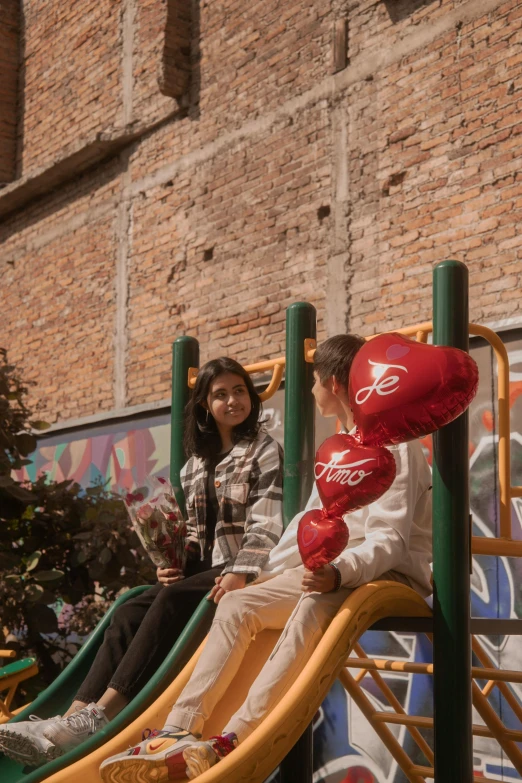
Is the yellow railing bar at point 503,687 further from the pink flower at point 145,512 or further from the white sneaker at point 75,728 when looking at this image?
the white sneaker at point 75,728

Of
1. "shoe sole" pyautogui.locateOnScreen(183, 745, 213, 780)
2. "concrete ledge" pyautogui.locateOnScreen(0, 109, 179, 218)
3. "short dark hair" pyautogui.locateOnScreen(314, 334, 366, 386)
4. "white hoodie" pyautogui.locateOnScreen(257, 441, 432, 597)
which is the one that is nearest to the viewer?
"shoe sole" pyautogui.locateOnScreen(183, 745, 213, 780)

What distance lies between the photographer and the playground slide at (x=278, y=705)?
2.39 metres

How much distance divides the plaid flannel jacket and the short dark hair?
578 millimetres

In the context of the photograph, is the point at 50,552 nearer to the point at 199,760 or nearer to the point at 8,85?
the point at 199,760

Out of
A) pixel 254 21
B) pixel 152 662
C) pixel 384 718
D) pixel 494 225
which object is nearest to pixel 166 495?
pixel 152 662

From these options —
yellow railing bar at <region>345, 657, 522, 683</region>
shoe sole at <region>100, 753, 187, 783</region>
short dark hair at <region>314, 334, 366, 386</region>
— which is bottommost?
shoe sole at <region>100, 753, 187, 783</region>

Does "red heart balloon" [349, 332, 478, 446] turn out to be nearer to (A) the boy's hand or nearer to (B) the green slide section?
(A) the boy's hand

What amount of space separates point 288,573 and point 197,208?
5.08m

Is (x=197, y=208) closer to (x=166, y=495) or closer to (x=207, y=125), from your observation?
(x=207, y=125)

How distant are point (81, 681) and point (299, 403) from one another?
1393mm

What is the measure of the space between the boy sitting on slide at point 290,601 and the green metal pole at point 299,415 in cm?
35

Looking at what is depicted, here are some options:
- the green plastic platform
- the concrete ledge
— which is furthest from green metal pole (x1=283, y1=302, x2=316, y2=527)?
the concrete ledge

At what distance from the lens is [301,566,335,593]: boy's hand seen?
2.69 metres

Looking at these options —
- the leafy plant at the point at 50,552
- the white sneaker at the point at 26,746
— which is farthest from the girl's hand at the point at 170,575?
the leafy plant at the point at 50,552
